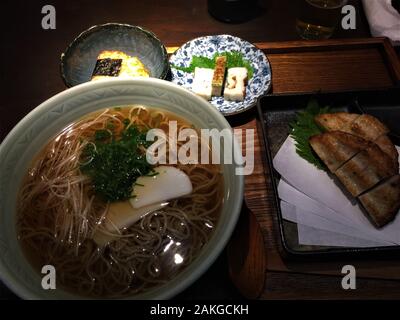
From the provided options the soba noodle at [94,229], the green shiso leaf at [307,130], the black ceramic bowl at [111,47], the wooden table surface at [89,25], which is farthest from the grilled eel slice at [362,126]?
the black ceramic bowl at [111,47]

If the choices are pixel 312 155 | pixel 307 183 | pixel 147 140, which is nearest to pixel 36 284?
pixel 147 140

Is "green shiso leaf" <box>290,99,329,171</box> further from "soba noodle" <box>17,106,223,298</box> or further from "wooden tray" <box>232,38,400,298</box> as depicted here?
"soba noodle" <box>17,106,223,298</box>

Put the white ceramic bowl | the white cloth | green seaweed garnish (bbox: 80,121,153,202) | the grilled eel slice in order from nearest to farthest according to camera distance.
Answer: the white ceramic bowl
green seaweed garnish (bbox: 80,121,153,202)
the grilled eel slice
the white cloth

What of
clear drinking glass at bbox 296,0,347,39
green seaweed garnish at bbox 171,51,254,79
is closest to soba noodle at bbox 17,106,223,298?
green seaweed garnish at bbox 171,51,254,79

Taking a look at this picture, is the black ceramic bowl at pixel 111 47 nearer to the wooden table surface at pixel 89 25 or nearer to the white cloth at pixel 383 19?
the wooden table surface at pixel 89 25

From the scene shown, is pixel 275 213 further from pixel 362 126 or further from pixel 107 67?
pixel 107 67

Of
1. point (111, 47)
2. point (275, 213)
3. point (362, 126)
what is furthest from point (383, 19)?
point (111, 47)
